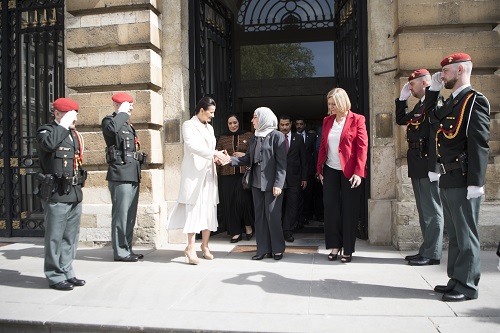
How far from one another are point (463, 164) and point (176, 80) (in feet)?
14.6

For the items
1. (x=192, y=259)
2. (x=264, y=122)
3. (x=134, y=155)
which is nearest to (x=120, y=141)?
(x=134, y=155)

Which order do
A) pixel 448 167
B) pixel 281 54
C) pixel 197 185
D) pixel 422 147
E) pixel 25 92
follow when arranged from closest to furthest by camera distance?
1. pixel 448 167
2. pixel 422 147
3. pixel 197 185
4. pixel 25 92
5. pixel 281 54

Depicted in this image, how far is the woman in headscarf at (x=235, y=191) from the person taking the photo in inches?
286

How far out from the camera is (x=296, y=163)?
7.65 m

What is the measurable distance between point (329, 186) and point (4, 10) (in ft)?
20.4

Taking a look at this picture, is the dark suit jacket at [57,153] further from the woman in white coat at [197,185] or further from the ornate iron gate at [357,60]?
the ornate iron gate at [357,60]

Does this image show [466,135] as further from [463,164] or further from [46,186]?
[46,186]

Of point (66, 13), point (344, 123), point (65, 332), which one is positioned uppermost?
point (66, 13)

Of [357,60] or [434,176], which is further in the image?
[357,60]

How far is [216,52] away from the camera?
8.39m

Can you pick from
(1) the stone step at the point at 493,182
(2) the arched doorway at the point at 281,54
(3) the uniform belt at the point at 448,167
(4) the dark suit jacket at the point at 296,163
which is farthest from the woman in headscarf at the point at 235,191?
(3) the uniform belt at the point at 448,167

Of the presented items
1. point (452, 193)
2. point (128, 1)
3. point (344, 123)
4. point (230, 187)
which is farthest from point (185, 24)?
point (452, 193)

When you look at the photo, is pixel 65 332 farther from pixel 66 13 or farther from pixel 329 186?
pixel 66 13

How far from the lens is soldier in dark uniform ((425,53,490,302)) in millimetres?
3826
